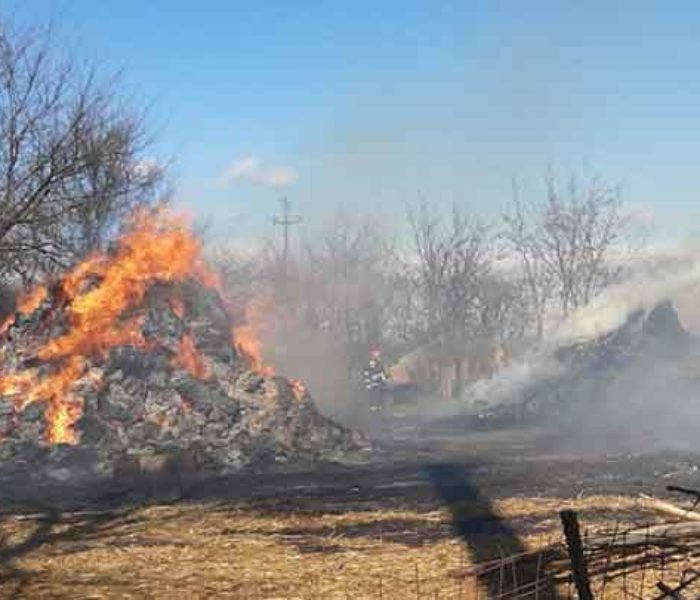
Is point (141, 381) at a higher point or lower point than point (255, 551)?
higher

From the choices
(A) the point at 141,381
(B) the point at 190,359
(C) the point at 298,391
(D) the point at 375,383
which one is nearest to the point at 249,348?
(B) the point at 190,359

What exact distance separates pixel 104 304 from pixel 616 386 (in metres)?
17.0

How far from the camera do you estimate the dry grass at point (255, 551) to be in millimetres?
8125

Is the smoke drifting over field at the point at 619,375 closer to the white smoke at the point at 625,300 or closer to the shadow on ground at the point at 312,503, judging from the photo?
the white smoke at the point at 625,300

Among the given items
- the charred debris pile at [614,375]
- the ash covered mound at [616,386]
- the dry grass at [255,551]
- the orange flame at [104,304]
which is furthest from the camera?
the charred debris pile at [614,375]

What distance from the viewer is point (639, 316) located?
3100 centimetres

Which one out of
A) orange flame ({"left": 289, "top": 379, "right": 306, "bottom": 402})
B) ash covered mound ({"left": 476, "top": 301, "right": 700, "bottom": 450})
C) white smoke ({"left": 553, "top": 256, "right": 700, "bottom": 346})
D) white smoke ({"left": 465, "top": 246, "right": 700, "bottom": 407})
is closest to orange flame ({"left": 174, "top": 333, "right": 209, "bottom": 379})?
orange flame ({"left": 289, "top": 379, "right": 306, "bottom": 402})

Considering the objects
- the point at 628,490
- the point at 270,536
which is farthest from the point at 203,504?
the point at 628,490

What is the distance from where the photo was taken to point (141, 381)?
1831cm

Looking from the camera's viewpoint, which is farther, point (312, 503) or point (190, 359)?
point (190, 359)

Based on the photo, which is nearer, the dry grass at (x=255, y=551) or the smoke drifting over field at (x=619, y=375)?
the dry grass at (x=255, y=551)

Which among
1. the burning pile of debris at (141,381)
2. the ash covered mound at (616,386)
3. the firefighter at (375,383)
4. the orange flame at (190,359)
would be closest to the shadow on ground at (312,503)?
the burning pile of debris at (141,381)

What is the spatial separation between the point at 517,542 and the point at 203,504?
203 inches

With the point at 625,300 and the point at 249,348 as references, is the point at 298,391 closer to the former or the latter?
the point at 249,348
